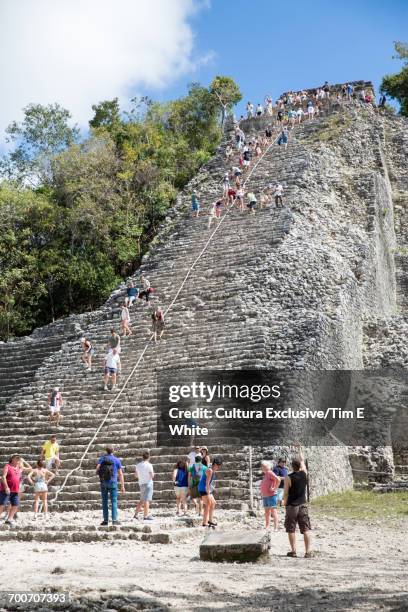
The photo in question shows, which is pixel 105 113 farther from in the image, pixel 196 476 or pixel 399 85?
pixel 196 476

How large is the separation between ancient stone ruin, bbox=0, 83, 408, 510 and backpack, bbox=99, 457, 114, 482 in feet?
8.02

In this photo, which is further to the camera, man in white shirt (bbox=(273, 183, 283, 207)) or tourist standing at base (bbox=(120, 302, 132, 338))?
man in white shirt (bbox=(273, 183, 283, 207))

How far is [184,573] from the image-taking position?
26.1 ft

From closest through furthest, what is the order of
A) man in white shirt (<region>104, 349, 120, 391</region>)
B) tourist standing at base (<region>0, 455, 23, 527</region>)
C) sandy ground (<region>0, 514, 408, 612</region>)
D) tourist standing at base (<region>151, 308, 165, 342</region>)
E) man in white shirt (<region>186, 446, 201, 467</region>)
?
sandy ground (<region>0, 514, 408, 612</region>) < tourist standing at base (<region>0, 455, 23, 527</region>) < man in white shirt (<region>186, 446, 201, 467</region>) < man in white shirt (<region>104, 349, 120, 391</region>) < tourist standing at base (<region>151, 308, 165, 342</region>)

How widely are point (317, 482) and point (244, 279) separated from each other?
652 cm

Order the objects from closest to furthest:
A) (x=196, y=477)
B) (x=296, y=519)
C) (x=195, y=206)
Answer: (x=296, y=519)
(x=196, y=477)
(x=195, y=206)

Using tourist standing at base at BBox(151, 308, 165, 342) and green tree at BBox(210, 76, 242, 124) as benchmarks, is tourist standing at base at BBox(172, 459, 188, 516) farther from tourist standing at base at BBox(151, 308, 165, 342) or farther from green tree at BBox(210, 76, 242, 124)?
green tree at BBox(210, 76, 242, 124)

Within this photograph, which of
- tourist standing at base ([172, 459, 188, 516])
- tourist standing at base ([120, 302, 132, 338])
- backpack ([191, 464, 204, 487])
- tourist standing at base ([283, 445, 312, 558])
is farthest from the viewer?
tourist standing at base ([120, 302, 132, 338])

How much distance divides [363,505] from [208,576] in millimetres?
6601

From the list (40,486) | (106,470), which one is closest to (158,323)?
(40,486)

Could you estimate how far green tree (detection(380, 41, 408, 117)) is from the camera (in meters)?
40.8

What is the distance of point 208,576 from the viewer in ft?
25.6

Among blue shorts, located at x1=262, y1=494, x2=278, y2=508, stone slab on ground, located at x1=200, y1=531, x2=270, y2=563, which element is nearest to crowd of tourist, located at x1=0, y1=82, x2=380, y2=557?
blue shorts, located at x1=262, y1=494, x2=278, y2=508

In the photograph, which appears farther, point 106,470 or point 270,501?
point 270,501
